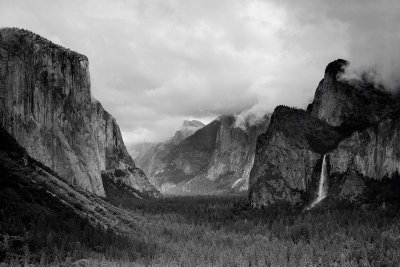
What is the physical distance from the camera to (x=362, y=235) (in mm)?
159250

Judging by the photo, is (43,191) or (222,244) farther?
(222,244)

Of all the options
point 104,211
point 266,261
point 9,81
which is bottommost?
point 266,261

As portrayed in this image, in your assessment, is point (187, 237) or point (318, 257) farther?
point (187, 237)

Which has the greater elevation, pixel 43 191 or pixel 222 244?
pixel 43 191

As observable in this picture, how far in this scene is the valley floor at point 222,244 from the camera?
375 ft

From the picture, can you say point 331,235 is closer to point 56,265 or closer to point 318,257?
point 318,257

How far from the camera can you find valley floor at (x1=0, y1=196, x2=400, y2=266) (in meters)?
114

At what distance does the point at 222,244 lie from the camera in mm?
157625

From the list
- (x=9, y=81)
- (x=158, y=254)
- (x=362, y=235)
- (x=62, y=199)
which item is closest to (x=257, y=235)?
(x=362, y=235)

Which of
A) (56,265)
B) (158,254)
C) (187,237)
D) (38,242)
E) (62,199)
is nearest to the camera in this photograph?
(56,265)

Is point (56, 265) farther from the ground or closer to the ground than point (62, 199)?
closer to the ground

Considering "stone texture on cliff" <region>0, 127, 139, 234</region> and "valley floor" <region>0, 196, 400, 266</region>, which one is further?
"stone texture on cliff" <region>0, 127, 139, 234</region>

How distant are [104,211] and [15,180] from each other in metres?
46.6

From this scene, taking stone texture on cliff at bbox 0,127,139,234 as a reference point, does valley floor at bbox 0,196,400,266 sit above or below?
below
